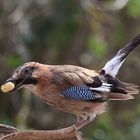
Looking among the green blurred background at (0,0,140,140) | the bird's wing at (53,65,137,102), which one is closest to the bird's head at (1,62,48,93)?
the bird's wing at (53,65,137,102)

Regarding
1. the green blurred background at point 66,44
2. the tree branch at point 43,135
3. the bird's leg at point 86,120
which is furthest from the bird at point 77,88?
the green blurred background at point 66,44

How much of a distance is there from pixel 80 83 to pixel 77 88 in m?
0.09

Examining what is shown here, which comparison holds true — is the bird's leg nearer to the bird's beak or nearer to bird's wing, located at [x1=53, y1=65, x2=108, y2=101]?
bird's wing, located at [x1=53, y1=65, x2=108, y2=101]

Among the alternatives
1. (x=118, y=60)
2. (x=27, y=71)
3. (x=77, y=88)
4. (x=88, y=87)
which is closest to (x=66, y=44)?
(x=118, y=60)

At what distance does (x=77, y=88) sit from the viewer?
178 inches

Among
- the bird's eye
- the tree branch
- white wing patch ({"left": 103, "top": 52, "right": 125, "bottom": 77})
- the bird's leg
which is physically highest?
white wing patch ({"left": 103, "top": 52, "right": 125, "bottom": 77})

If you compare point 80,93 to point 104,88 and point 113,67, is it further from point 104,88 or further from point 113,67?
point 113,67

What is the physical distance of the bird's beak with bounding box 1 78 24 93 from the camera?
12.8ft

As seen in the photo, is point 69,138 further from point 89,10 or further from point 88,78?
point 89,10

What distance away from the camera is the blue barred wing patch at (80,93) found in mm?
4480

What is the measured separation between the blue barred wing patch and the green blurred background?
1980mm

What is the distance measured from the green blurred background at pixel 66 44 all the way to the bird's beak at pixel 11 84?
2.60 meters

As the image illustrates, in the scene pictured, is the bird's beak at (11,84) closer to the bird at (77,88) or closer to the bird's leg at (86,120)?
the bird at (77,88)

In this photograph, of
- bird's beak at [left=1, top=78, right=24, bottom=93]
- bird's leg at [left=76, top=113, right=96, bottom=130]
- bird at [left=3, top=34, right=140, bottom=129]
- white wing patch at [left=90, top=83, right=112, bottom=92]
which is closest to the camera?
bird's beak at [left=1, top=78, right=24, bottom=93]
